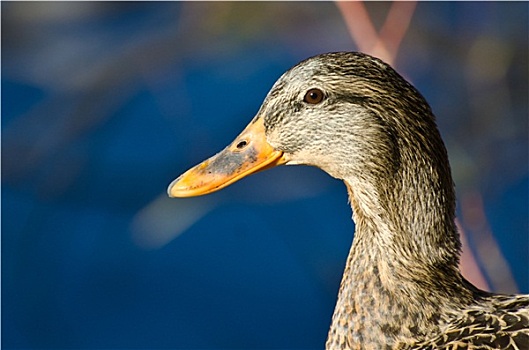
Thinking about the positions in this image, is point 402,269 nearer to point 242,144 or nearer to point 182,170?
point 242,144

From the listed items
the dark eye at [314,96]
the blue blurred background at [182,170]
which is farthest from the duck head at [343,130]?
the blue blurred background at [182,170]

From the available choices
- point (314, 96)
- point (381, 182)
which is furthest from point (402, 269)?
point (314, 96)

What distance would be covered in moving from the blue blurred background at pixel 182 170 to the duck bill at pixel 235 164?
2263 mm

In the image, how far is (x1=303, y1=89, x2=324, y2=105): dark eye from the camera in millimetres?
3201

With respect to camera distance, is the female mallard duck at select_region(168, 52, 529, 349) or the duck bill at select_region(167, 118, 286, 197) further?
the duck bill at select_region(167, 118, 286, 197)

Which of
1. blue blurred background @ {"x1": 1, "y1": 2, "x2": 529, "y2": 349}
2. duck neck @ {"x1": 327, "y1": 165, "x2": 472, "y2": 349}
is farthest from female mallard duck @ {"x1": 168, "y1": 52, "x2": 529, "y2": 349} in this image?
blue blurred background @ {"x1": 1, "y1": 2, "x2": 529, "y2": 349}

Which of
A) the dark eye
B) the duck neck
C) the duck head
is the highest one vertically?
the dark eye

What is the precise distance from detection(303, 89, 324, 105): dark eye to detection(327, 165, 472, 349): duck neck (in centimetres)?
23

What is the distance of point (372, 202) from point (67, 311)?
3008 mm

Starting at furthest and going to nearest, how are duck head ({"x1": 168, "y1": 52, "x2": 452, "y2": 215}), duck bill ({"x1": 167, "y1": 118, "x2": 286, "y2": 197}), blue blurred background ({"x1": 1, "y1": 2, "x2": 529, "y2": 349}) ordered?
blue blurred background ({"x1": 1, "y1": 2, "x2": 529, "y2": 349}), duck bill ({"x1": 167, "y1": 118, "x2": 286, "y2": 197}), duck head ({"x1": 168, "y1": 52, "x2": 452, "y2": 215})

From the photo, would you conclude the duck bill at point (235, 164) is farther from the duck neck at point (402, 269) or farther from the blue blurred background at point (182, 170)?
the blue blurred background at point (182, 170)

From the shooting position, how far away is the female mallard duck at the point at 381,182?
10.3 feet

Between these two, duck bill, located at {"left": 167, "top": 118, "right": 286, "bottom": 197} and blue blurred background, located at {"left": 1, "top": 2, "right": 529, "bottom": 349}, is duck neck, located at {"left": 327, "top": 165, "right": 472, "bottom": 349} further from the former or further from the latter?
blue blurred background, located at {"left": 1, "top": 2, "right": 529, "bottom": 349}

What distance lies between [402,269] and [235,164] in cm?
52
